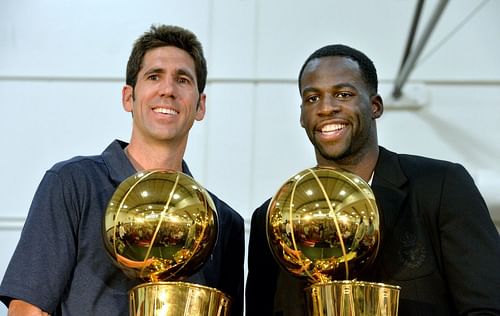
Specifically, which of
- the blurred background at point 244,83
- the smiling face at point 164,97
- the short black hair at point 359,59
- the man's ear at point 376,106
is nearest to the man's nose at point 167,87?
the smiling face at point 164,97

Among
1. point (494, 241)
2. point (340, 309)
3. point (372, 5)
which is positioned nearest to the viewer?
point (340, 309)

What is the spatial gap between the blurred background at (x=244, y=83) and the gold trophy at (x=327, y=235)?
4.85 feet

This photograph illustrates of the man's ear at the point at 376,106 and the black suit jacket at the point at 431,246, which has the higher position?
the man's ear at the point at 376,106

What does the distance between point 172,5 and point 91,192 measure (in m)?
1.53

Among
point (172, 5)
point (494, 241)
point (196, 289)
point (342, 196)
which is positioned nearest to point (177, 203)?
point (196, 289)

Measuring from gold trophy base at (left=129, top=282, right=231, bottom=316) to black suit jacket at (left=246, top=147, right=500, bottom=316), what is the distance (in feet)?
0.98

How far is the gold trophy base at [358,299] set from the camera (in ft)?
3.54

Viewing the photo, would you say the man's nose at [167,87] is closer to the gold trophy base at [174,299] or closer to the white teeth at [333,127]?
the white teeth at [333,127]

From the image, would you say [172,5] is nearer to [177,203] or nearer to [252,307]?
[252,307]

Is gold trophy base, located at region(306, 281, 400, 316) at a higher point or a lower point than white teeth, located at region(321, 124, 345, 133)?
lower

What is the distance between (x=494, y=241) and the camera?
Answer: 4.21 ft

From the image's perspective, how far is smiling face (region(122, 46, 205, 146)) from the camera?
1458mm

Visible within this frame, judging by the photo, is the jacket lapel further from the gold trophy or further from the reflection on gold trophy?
the reflection on gold trophy

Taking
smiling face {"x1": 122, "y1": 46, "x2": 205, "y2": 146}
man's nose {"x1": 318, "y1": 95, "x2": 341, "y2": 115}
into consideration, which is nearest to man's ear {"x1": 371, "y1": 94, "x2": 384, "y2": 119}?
man's nose {"x1": 318, "y1": 95, "x2": 341, "y2": 115}
